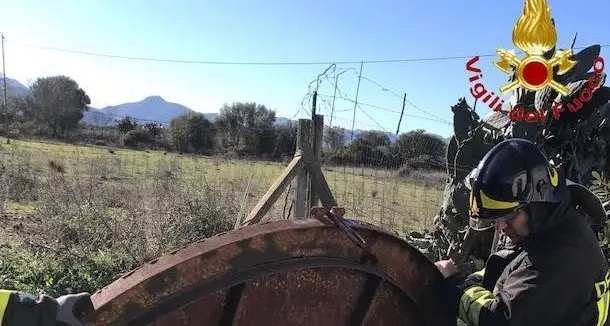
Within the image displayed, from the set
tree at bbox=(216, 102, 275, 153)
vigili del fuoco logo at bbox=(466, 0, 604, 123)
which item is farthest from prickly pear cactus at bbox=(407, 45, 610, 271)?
tree at bbox=(216, 102, 275, 153)

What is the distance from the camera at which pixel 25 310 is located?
1.56m

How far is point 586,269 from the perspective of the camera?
7.60ft

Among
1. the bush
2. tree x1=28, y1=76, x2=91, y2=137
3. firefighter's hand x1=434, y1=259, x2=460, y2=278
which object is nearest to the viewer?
firefighter's hand x1=434, y1=259, x2=460, y2=278

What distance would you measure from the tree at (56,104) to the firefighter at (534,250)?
51164mm

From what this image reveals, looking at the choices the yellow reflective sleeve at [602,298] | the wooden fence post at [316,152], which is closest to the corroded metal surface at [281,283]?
the yellow reflective sleeve at [602,298]

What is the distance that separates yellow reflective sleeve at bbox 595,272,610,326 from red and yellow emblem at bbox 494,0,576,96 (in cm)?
335

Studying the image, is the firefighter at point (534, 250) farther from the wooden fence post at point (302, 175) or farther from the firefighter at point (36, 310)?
the wooden fence post at point (302, 175)

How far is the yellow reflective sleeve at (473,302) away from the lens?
2.35m

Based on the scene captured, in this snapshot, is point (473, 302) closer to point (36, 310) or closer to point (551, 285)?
point (551, 285)

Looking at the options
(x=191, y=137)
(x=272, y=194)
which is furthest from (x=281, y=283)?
(x=191, y=137)

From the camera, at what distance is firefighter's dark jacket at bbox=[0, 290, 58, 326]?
5.06 ft

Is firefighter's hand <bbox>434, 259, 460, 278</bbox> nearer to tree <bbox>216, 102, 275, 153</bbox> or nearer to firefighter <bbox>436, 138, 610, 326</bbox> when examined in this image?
firefighter <bbox>436, 138, 610, 326</bbox>

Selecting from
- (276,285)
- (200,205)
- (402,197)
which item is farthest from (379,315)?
(402,197)

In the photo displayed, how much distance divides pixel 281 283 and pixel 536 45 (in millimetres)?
4599
